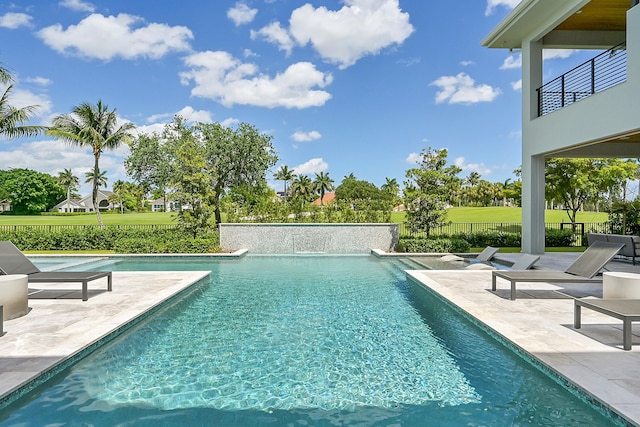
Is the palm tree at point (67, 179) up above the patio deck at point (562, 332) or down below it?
above

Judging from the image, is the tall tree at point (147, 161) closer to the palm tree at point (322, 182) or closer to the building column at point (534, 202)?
the building column at point (534, 202)

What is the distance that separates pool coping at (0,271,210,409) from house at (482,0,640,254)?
11.1m

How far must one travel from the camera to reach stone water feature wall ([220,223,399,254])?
17.9 metres

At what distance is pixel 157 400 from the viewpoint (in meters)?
3.93

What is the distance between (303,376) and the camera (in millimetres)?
4508

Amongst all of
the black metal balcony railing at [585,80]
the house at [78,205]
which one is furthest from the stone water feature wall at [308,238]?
the house at [78,205]

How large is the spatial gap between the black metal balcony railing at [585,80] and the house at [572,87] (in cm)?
2

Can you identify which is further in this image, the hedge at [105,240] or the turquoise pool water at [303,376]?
the hedge at [105,240]

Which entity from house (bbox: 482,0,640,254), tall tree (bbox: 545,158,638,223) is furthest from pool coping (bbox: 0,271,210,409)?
tall tree (bbox: 545,158,638,223)

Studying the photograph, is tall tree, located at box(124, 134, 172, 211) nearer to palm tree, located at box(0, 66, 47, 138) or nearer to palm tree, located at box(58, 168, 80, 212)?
palm tree, located at box(0, 66, 47, 138)

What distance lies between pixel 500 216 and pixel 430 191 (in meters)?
30.5

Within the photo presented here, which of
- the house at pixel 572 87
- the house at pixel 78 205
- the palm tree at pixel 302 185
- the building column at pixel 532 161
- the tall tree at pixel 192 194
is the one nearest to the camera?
the house at pixel 572 87

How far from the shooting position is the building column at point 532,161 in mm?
13383

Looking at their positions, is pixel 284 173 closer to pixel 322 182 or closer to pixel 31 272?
pixel 322 182
